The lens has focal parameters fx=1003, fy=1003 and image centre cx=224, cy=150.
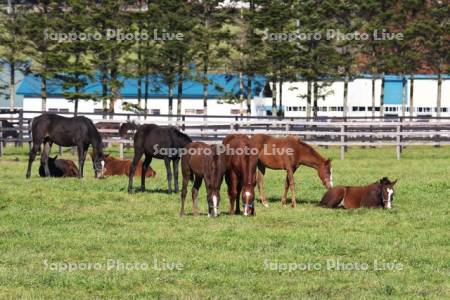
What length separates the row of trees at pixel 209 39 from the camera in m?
51.0

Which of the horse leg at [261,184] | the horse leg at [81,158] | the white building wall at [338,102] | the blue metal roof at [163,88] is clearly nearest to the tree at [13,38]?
the blue metal roof at [163,88]

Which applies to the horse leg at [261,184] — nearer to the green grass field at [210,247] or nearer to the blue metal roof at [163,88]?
the green grass field at [210,247]

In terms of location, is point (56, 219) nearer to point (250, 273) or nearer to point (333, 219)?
point (333, 219)

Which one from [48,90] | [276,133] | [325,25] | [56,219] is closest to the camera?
[56,219]

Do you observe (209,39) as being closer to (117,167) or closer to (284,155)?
(117,167)

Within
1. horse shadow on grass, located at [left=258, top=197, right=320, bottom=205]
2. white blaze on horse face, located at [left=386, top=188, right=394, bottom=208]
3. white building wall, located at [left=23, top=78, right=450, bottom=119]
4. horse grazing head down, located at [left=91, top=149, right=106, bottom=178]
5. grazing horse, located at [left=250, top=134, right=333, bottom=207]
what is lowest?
horse shadow on grass, located at [left=258, top=197, right=320, bottom=205]

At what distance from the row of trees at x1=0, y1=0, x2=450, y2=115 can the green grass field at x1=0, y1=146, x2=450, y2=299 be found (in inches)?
1112

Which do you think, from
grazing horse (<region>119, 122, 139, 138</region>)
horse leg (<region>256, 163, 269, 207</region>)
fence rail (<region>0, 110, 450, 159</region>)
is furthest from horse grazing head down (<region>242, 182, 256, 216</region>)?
grazing horse (<region>119, 122, 139, 138</region>)

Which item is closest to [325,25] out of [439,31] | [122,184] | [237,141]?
[439,31]

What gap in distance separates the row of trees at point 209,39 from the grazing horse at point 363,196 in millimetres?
32061

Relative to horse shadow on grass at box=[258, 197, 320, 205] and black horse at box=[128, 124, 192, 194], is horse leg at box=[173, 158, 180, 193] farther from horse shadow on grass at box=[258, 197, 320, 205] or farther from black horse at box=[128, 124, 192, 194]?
horse shadow on grass at box=[258, 197, 320, 205]

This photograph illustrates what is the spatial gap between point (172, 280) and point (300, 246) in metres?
3.16

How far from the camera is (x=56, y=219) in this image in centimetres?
1831

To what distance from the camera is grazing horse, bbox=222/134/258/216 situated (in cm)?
1817
